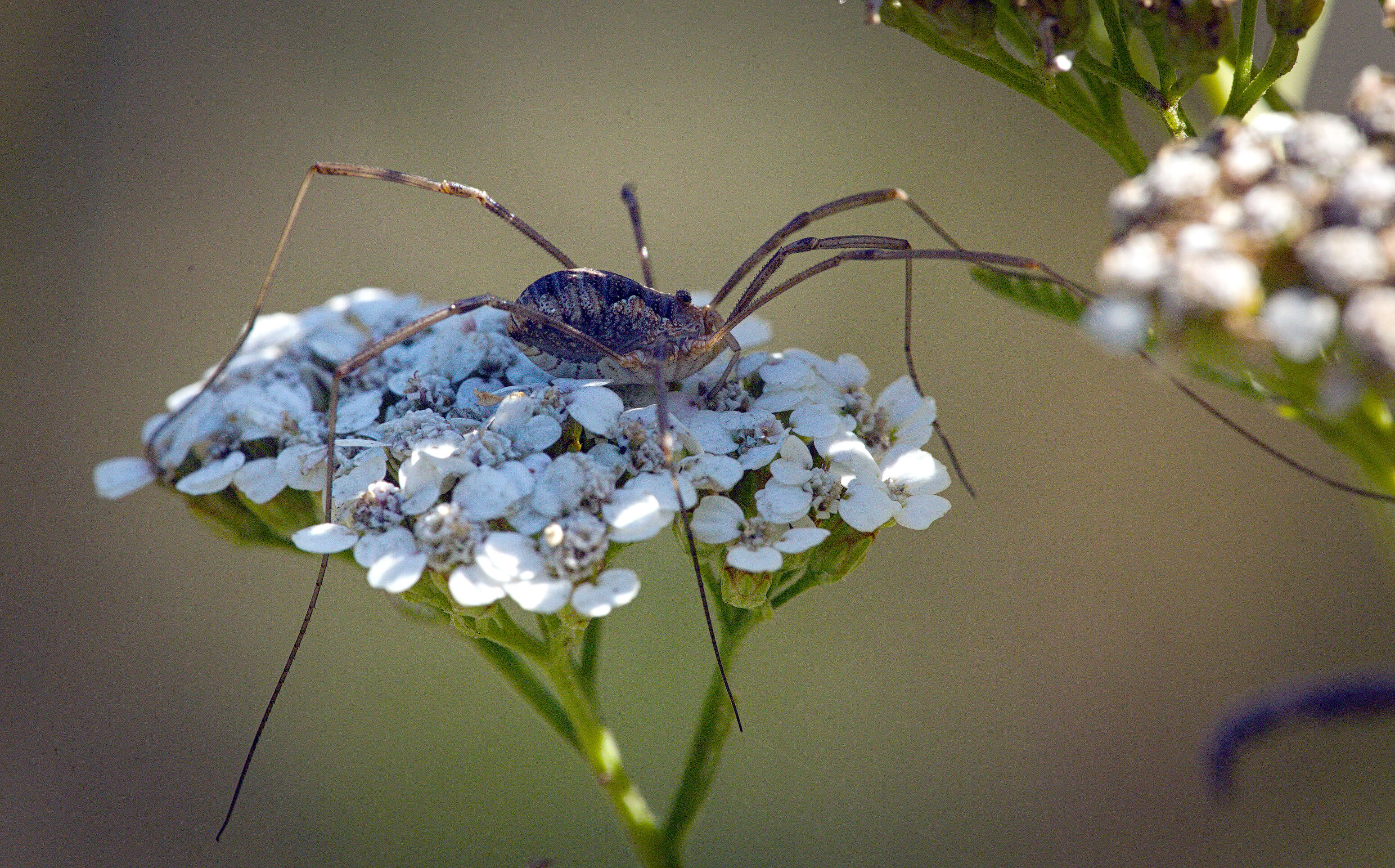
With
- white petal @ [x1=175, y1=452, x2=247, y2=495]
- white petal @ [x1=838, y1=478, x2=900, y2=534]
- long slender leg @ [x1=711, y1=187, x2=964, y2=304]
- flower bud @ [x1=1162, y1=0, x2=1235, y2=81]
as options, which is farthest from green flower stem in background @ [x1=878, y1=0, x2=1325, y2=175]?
white petal @ [x1=175, y1=452, x2=247, y2=495]

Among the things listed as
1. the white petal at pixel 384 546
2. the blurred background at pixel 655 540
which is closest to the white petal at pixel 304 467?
the white petal at pixel 384 546

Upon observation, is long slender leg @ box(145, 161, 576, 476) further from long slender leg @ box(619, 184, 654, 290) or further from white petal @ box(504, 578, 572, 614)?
white petal @ box(504, 578, 572, 614)

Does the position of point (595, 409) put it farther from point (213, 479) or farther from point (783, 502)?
point (213, 479)

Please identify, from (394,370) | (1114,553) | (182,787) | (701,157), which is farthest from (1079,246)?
(182,787)

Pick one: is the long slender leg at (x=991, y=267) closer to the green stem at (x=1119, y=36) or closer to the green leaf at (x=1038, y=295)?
the green leaf at (x=1038, y=295)

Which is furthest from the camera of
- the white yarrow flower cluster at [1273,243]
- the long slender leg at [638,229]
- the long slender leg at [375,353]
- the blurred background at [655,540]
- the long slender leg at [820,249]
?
the blurred background at [655,540]

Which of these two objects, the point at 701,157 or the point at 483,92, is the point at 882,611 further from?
the point at 483,92
